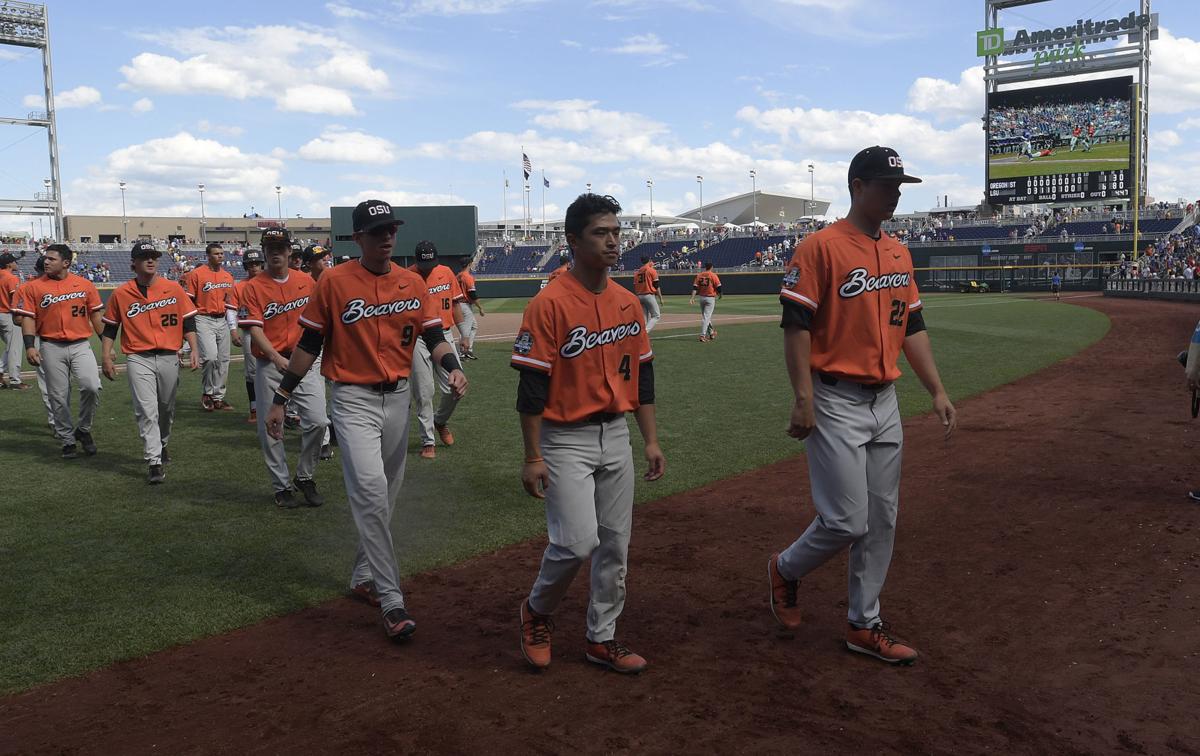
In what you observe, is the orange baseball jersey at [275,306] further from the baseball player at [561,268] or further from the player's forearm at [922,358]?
the player's forearm at [922,358]

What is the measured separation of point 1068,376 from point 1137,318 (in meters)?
14.4

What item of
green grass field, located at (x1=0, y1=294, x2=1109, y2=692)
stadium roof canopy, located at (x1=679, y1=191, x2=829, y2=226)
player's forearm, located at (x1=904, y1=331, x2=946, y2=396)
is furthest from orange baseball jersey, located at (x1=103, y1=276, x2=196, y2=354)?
stadium roof canopy, located at (x1=679, y1=191, x2=829, y2=226)

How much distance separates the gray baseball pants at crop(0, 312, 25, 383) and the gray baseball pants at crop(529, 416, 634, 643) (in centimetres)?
1474

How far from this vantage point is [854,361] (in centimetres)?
398

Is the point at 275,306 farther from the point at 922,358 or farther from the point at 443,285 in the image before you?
the point at 922,358

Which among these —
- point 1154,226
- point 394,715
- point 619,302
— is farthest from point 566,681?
point 1154,226

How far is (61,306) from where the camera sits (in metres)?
9.41

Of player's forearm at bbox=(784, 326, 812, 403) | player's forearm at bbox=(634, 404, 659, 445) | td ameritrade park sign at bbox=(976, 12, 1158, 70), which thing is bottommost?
player's forearm at bbox=(634, 404, 659, 445)

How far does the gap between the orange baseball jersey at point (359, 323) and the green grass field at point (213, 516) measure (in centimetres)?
137

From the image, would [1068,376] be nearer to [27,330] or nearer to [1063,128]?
[27,330]

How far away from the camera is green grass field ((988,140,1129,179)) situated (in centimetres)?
4834

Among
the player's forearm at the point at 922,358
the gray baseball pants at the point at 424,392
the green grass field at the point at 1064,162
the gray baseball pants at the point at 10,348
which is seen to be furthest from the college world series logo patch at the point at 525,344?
the green grass field at the point at 1064,162

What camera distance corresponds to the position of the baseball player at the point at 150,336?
26.9 ft

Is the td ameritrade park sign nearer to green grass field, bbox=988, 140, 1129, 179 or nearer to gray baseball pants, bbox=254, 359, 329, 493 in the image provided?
green grass field, bbox=988, 140, 1129, 179
